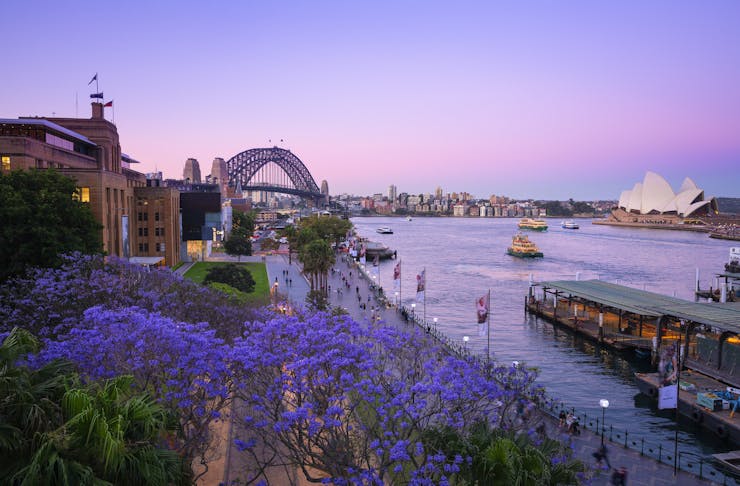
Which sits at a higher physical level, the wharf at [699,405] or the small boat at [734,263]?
the small boat at [734,263]

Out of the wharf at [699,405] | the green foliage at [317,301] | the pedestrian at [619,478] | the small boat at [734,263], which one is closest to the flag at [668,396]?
the wharf at [699,405]

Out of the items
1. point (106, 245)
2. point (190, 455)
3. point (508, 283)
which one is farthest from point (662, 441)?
point (508, 283)

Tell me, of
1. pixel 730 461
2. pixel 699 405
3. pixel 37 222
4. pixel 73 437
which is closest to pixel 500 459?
pixel 73 437

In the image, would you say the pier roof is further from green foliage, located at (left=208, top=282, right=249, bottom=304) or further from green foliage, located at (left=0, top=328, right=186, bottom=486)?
green foliage, located at (left=0, top=328, right=186, bottom=486)

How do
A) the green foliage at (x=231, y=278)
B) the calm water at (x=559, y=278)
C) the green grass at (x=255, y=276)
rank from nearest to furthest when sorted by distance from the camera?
the calm water at (x=559, y=278), the green grass at (x=255, y=276), the green foliage at (x=231, y=278)

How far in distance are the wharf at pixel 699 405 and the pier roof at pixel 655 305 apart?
2.83 m

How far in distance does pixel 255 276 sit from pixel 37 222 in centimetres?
3463

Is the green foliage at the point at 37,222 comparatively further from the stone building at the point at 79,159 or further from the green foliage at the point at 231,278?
the green foliage at the point at 231,278

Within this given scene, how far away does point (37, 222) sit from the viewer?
26.9 m

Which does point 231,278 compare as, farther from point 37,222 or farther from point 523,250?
point 523,250

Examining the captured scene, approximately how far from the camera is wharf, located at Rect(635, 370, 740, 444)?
23734mm

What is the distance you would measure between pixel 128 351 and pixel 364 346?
5795mm

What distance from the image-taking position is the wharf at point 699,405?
23.7 meters

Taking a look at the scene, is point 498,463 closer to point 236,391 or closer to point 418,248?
point 236,391
